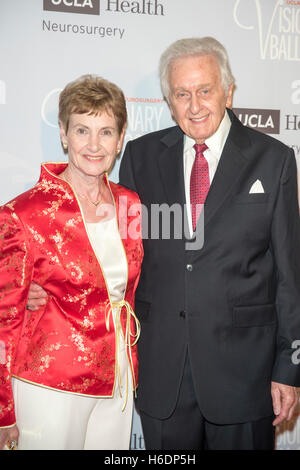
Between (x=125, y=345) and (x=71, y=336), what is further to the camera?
(x=125, y=345)

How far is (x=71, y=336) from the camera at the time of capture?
1651 mm

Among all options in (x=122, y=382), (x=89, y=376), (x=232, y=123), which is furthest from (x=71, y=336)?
(x=232, y=123)

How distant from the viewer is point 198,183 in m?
1.94

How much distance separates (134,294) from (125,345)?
0.90ft

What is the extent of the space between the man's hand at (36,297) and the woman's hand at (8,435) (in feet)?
1.33

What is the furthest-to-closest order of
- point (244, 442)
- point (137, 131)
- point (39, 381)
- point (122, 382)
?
1. point (137, 131)
2. point (244, 442)
3. point (122, 382)
4. point (39, 381)

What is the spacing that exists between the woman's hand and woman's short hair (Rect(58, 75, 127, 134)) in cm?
107

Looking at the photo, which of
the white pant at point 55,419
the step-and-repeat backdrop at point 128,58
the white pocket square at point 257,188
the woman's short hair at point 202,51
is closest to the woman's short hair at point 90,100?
the woman's short hair at point 202,51

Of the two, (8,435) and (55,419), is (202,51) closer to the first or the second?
(55,419)

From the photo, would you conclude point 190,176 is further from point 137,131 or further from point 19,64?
point 19,64

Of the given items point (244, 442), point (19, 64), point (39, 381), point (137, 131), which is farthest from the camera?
point (137, 131)

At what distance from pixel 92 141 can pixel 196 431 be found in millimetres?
1222

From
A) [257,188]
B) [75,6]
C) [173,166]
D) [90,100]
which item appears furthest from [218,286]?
[75,6]

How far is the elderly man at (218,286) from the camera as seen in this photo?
1852 mm
